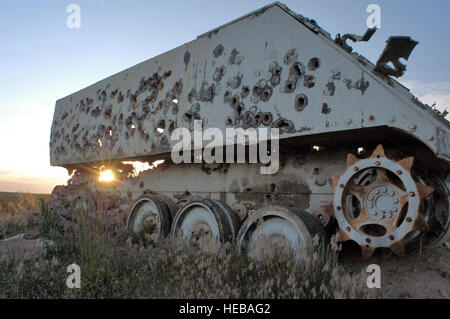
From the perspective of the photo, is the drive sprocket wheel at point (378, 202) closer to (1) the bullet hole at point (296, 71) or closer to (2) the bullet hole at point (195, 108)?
(1) the bullet hole at point (296, 71)

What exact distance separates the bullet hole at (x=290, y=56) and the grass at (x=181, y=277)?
7.21 feet

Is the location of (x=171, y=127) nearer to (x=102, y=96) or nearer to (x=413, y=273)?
(x=102, y=96)

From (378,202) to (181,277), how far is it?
2035mm

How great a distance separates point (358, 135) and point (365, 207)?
0.80 meters

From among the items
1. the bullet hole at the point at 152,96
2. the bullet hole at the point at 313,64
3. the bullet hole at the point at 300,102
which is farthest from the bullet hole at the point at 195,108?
the bullet hole at the point at 313,64

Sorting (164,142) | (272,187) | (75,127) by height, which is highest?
(75,127)

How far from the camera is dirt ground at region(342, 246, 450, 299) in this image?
11.9 ft

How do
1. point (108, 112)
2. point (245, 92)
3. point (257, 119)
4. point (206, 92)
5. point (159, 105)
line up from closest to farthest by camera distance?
point (257, 119) < point (245, 92) < point (206, 92) < point (159, 105) < point (108, 112)

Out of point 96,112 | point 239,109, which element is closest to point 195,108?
point 239,109

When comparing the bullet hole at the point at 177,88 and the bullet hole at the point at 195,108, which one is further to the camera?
the bullet hole at the point at 177,88

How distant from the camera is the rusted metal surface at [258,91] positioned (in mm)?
3682

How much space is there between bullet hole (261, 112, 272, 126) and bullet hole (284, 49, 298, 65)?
649mm

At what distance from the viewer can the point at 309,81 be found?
417 cm
